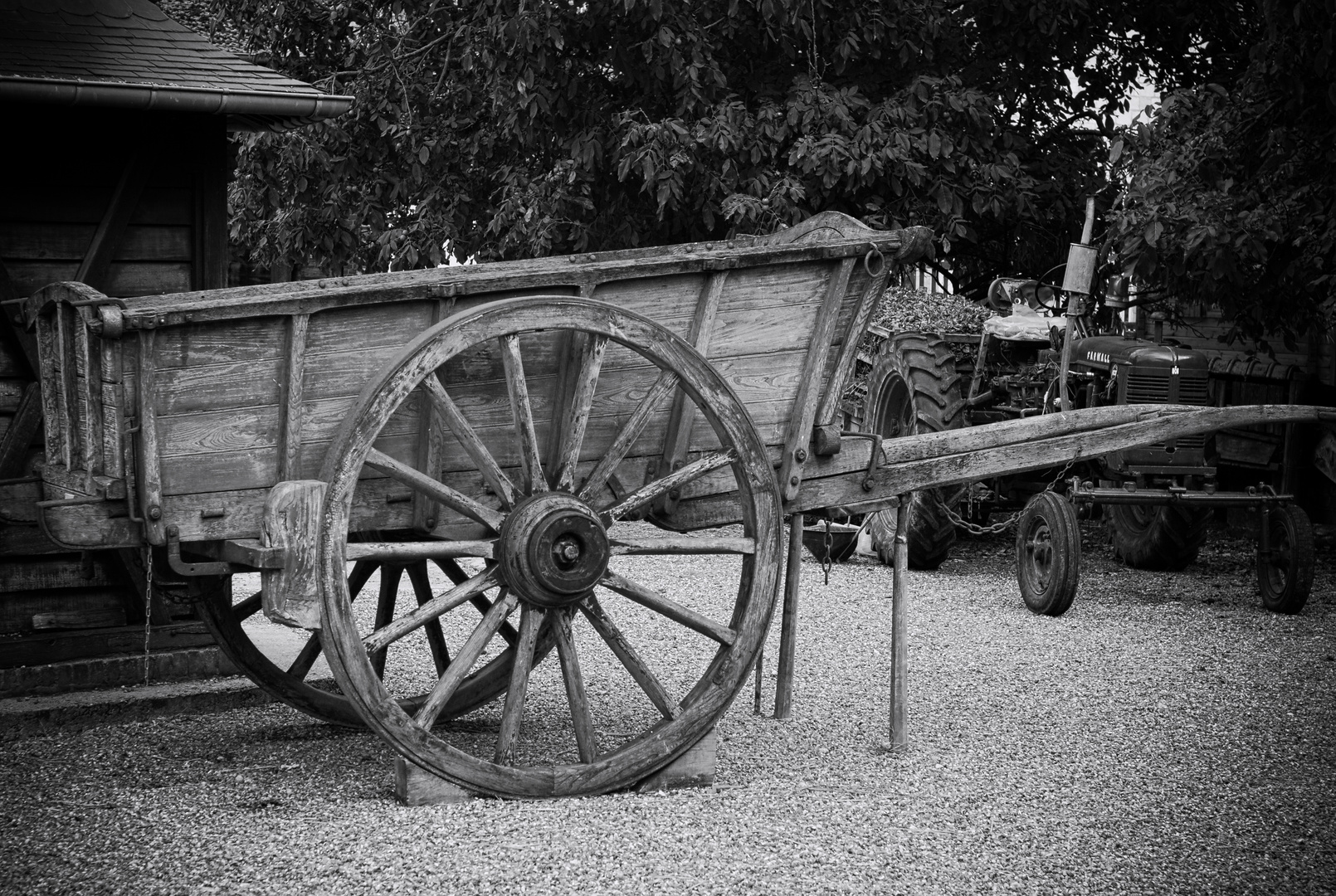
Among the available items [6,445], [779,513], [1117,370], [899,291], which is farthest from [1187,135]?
[6,445]

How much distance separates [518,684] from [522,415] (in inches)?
32.0

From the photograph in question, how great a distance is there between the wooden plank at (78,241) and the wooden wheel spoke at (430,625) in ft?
6.19

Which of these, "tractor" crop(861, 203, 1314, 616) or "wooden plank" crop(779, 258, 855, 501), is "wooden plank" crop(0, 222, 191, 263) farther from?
"tractor" crop(861, 203, 1314, 616)

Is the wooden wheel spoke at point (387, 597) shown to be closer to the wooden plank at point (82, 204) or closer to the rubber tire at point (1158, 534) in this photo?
the wooden plank at point (82, 204)

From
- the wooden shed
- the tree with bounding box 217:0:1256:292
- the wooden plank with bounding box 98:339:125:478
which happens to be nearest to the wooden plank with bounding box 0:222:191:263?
the wooden shed

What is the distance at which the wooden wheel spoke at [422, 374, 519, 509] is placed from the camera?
3.93 m

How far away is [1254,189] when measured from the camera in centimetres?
856

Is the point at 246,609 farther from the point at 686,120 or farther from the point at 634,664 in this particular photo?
the point at 686,120

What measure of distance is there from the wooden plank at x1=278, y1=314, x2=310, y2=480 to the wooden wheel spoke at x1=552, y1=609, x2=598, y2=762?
2.96ft

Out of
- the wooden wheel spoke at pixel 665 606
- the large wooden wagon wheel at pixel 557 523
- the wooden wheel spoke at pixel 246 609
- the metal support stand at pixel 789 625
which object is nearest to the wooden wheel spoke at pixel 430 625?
the wooden wheel spoke at pixel 246 609

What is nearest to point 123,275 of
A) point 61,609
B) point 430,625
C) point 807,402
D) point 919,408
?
point 61,609

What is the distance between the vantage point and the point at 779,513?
4.41 metres

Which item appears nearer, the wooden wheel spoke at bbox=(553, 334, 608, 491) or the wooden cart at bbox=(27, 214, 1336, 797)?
the wooden cart at bbox=(27, 214, 1336, 797)

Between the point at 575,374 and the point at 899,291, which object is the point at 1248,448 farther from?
the point at 575,374
